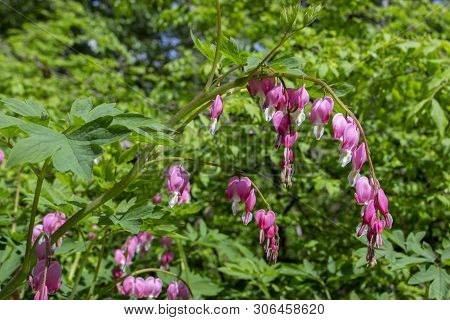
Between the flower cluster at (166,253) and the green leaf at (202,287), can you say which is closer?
the green leaf at (202,287)

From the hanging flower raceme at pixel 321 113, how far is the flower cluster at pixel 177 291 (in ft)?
3.13

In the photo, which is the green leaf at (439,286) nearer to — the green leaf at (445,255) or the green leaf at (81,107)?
the green leaf at (445,255)

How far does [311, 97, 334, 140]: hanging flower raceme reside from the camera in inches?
53.6

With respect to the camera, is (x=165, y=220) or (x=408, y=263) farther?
(x=408, y=263)

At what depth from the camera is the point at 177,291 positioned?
199 cm

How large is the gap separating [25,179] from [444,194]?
2464 millimetres

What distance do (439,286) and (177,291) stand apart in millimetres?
992

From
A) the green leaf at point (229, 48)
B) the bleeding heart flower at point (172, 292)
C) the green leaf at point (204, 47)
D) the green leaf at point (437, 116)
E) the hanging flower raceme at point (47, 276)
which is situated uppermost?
the green leaf at point (437, 116)

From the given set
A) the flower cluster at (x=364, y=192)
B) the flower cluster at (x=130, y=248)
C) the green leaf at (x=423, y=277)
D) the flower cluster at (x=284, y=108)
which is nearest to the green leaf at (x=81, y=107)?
the flower cluster at (x=284, y=108)

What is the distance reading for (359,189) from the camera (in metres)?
1.36

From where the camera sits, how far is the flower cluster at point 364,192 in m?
1.31

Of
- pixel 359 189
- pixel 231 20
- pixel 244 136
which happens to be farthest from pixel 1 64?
pixel 359 189

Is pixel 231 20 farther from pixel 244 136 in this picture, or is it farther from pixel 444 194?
pixel 444 194
